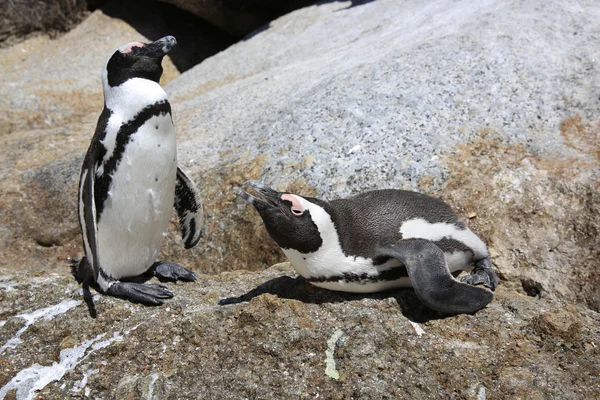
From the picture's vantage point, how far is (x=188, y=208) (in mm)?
3707

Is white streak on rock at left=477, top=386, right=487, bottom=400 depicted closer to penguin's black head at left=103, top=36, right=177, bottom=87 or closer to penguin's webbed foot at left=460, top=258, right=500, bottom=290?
penguin's webbed foot at left=460, top=258, right=500, bottom=290

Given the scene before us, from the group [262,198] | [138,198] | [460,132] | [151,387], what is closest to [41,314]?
[138,198]

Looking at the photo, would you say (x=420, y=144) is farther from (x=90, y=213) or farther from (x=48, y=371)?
(x=48, y=371)

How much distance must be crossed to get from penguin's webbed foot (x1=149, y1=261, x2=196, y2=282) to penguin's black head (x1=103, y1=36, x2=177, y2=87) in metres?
1.05

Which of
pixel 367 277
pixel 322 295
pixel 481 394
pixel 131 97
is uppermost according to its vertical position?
pixel 131 97

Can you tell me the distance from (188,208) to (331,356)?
5.09ft

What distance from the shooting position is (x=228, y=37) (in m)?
9.95

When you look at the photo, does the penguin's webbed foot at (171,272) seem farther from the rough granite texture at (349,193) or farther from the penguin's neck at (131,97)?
the penguin's neck at (131,97)

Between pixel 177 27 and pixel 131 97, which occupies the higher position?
pixel 131 97

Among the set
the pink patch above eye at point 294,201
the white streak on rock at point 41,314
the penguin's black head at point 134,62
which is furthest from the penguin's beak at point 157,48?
the white streak on rock at point 41,314

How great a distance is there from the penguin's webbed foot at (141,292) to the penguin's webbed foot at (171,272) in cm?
32

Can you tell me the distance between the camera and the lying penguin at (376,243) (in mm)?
2674

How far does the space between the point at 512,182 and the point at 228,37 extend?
23.1 ft

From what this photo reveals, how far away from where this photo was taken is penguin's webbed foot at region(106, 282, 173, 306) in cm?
302
